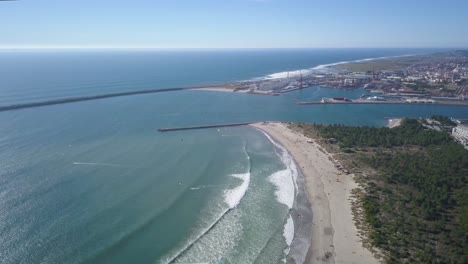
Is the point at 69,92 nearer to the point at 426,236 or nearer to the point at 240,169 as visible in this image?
the point at 240,169

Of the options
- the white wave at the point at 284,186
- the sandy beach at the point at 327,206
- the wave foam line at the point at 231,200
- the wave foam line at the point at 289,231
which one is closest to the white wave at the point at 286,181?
the white wave at the point at 284,186

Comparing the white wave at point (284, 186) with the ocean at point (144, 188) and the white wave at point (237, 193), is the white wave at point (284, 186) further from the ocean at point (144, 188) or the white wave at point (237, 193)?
the white wave at point (237, 193)

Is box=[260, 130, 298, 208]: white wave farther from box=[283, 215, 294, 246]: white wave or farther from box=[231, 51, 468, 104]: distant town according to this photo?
box=[231, 51, 468, 104]: distant town

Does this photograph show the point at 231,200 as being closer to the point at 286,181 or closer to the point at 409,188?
the point at 286,181

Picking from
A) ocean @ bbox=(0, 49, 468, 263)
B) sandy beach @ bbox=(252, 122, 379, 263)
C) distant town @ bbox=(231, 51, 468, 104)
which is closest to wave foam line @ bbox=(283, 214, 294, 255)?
ocean @ bbox=(0, 49, 468, 263)

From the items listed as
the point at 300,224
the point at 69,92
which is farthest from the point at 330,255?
the point at 69,92

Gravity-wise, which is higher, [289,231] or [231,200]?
[231,200]

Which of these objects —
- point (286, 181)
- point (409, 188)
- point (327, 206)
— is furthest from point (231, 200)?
point (409, 188)
